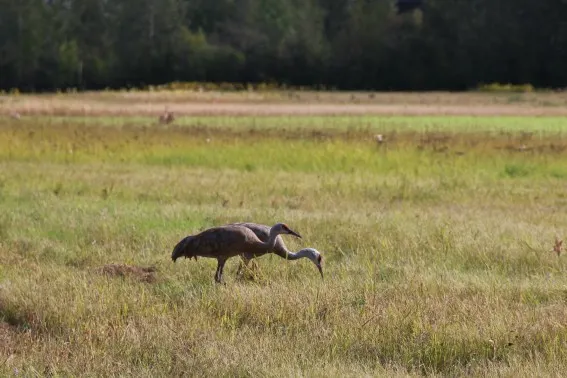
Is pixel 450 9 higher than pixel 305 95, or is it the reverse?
pixel 450 9

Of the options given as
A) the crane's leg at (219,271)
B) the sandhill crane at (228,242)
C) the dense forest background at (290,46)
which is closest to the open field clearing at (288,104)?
the dense forest background at (290,46)

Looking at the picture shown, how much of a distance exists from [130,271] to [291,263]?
175 cm

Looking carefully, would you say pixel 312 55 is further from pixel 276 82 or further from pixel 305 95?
pixel 305 95

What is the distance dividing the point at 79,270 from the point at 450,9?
2450 inches

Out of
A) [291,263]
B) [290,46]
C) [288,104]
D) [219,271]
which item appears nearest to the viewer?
[219,271]

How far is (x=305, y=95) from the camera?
65.8 m

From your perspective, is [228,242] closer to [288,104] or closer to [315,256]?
[315,256]

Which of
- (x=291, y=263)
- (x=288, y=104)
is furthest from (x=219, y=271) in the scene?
(x=288, y=104)

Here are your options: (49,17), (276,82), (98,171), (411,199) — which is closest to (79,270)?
(411,199)

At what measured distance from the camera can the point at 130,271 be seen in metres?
11.3

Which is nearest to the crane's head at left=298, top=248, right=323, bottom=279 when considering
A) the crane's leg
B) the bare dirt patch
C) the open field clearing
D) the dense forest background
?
the crane's leg

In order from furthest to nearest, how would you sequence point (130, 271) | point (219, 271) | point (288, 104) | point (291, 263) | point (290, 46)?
1. point (290, 46)
2. point (288, 104)
3. point (291, 263)
4. point (130, 271)
5. point (219, 271)

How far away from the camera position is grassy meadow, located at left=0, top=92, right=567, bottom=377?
842cm

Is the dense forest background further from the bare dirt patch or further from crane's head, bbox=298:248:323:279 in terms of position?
crane's head, bbox=298:248:323:279
